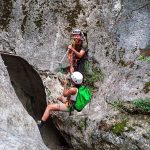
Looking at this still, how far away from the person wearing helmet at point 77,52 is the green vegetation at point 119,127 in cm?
239

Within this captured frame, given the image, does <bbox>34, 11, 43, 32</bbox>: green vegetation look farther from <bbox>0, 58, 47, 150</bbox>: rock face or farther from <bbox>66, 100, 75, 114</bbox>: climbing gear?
<bbox>0, 58, 47, 150</bbox>: rock face

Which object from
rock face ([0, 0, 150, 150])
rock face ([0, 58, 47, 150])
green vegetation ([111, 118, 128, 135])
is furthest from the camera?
rock face ([0, 0, 150, 150])

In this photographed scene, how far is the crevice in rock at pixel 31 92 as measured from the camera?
11773 mm

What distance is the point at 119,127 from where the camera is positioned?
9188mm

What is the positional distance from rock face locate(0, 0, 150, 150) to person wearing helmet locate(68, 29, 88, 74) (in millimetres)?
190

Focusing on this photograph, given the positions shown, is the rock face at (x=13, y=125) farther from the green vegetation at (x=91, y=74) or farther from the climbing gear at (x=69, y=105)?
the green vegetation at (x=91, y=74)

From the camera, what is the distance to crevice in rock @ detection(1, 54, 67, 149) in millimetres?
11773

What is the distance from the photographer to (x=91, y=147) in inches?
388

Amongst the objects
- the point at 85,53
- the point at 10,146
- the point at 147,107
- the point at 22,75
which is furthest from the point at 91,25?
the point at 10,146

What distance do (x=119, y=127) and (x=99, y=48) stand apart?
2677 mm

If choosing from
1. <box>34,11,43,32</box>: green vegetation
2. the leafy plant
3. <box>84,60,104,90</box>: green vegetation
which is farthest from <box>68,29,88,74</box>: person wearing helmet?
the leafy plant

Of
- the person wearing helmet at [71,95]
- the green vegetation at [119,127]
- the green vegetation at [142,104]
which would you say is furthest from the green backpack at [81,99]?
the green vegetation at [142,104]

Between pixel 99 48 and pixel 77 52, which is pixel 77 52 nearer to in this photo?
pixel 77 52

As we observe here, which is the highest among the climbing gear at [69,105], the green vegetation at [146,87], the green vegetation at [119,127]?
the green vegetation at [146,87]
